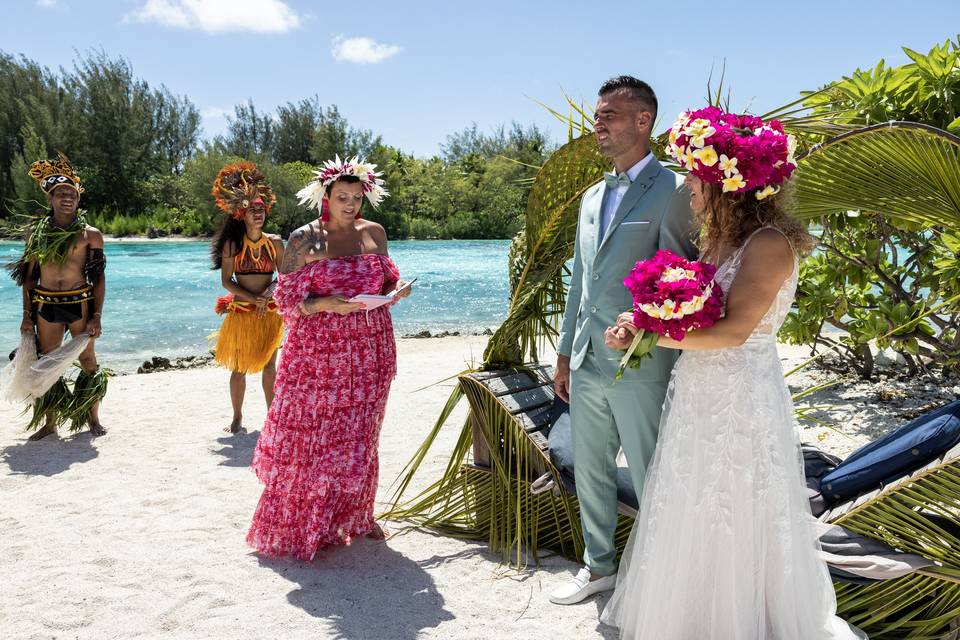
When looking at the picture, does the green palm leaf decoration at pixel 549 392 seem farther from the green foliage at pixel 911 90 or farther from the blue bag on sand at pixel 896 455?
the green foliage at pixel 911 90

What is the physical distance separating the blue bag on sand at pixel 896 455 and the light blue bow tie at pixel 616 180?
136 cm

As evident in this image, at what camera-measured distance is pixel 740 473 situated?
238cm

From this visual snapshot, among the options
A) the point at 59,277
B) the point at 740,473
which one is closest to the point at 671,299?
the point at 740,473

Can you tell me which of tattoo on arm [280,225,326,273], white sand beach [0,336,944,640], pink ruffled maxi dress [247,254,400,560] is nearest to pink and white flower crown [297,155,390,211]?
tattoo on arm [280,225,326,273]

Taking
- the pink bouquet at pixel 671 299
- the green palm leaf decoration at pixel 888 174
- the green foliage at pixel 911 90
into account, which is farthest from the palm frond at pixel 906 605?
the green foliage at pixel 911 90

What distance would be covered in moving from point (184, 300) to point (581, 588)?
20.3 meters

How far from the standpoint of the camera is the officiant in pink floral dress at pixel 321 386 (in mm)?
3621

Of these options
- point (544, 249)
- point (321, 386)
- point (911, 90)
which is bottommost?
point (321, 386)

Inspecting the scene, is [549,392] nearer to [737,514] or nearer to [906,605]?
[737,514]

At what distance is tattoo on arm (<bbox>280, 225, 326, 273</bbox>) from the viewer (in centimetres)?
362

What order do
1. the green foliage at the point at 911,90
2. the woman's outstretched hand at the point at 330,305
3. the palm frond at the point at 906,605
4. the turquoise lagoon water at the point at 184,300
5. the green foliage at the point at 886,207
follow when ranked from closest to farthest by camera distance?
the palm frond at the point at 906,605 → the green foliage at the point at 886,207 → the woman's outstretched hand at the point at 330,305 → the green foliage at the point at 911,90 → the turquoise lagoon water at the point at 184,300

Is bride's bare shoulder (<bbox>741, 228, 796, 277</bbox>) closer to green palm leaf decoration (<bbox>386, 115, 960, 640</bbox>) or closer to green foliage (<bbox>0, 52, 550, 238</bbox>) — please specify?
→ green palm leaf decoration (<bbox>386, 115, 960, 640</bbox>)

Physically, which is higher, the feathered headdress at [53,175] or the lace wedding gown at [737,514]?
the feathered headdress at [53,175]

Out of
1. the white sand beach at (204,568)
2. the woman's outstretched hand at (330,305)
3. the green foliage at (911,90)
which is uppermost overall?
the green foliage at (911,90)
